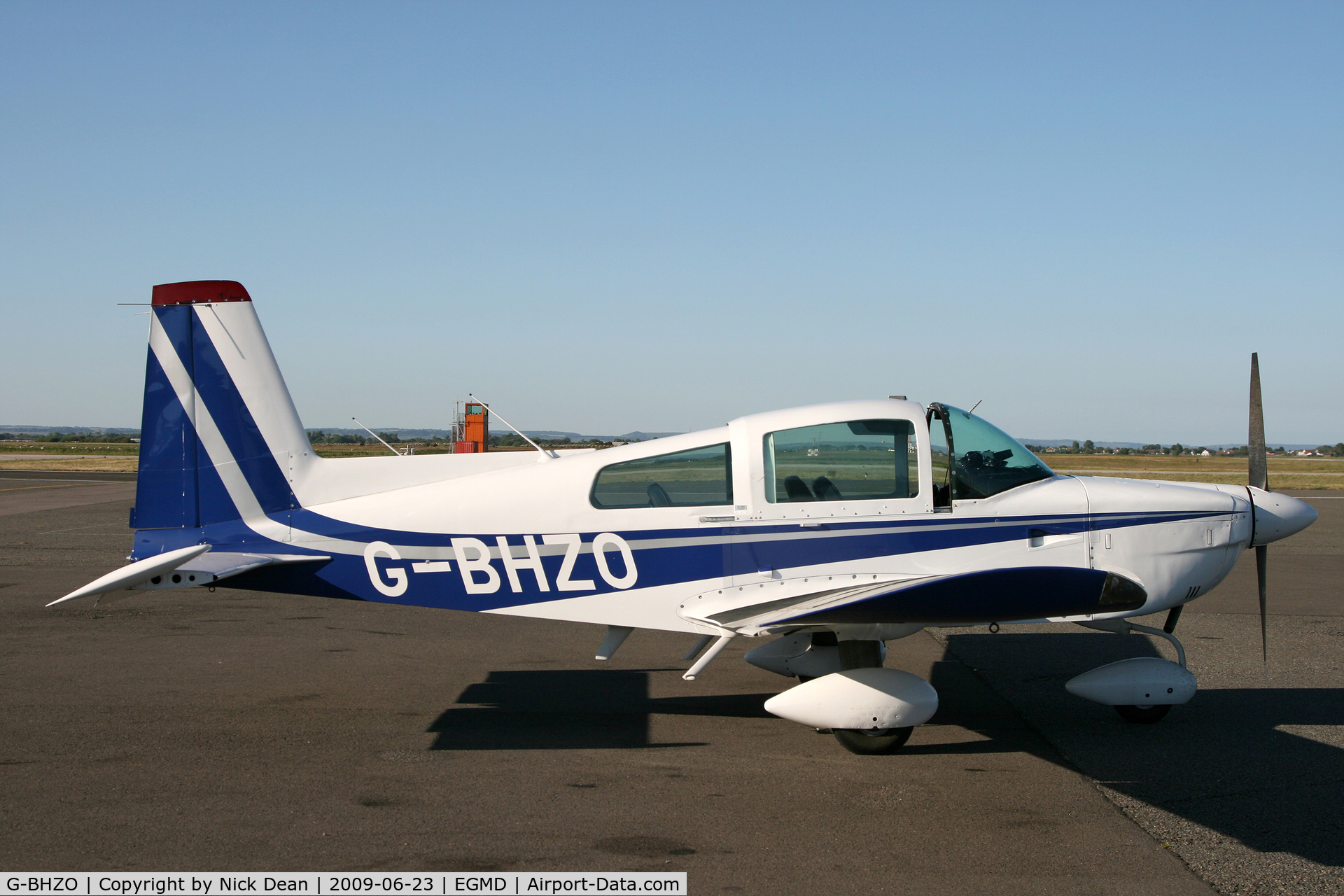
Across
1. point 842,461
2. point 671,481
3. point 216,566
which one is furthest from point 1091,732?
point 216,566

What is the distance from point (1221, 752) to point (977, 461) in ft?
7.39

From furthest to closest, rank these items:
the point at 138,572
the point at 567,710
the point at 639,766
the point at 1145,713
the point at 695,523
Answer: the point at 567,710 → the point at 1145,713 → the point at 695,523 → the point at 138,572 → the point at 639,766

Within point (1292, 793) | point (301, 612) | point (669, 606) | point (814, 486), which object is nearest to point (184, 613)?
point (301, 612)

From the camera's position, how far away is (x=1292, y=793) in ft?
15.7

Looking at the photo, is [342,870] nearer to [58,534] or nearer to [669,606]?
[669,606]

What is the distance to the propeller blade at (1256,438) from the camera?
20.4 ft

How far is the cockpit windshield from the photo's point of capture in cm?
567

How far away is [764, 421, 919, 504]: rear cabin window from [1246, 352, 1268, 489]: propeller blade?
2.60 meters

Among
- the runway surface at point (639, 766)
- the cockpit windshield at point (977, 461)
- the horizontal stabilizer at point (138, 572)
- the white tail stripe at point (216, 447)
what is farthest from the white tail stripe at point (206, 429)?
the cockpit windshield at point (977, 461)

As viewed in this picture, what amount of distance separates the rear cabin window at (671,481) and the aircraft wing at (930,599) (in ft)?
2.20

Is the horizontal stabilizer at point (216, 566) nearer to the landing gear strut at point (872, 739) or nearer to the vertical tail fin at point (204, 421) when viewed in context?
the vertical tail fin at point (204, 421)

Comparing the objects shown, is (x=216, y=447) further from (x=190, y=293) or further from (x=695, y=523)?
(x=695, y=523)

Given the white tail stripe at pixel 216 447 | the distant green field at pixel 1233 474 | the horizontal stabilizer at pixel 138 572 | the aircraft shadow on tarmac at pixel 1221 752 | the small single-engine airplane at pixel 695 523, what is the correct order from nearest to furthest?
the aircraft shadow on tarmac at pixel 1221 752 < the horizontal stabilizer at pixel 138 572 < the small single-engine airplane at pixel 695 523 < the white tail stripe at pixel 216 447 < the distant green field at pixel 1233 474

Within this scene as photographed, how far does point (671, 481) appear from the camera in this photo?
5.77m
